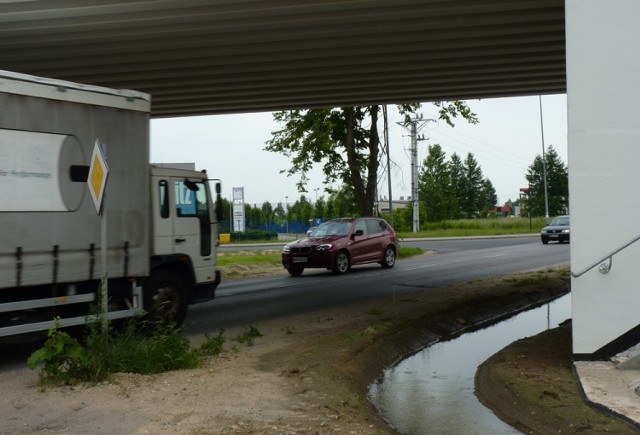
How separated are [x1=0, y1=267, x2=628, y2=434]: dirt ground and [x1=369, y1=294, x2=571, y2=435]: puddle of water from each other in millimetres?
181

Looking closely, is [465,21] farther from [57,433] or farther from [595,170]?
[57,433]

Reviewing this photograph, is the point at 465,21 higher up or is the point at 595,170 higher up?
the point at 465,21

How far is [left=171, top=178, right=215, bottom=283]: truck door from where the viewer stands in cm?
1156

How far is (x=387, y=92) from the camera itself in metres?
22.9

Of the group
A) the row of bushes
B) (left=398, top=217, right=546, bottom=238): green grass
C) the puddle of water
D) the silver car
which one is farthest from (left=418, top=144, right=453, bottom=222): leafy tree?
the puddle of water

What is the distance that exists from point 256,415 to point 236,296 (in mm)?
10369

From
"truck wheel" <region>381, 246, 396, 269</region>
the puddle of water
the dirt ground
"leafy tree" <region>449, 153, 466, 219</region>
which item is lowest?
the puddle of water

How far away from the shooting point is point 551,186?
11050 centimetres

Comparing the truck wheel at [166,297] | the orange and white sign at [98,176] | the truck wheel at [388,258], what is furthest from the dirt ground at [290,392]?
the truck wheel at [388,258]

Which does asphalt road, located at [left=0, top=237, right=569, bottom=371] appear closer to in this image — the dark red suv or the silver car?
the dark red suv

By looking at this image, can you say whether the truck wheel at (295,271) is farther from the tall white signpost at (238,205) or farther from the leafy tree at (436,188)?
the leafy tree at (436,188)

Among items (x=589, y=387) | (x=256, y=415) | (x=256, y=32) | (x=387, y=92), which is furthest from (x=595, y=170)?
(x=387, y=92)

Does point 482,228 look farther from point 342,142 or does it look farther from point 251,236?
point 342,142

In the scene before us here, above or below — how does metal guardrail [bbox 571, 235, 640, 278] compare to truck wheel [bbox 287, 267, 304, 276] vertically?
above
